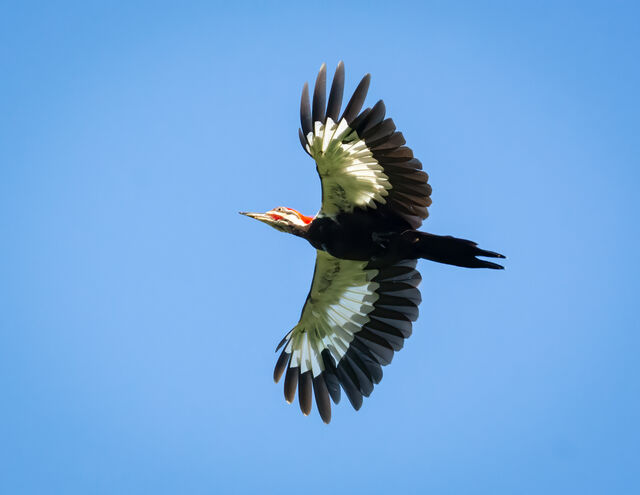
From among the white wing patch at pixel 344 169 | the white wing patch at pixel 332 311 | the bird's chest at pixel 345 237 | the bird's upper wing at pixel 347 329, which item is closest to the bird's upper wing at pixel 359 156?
the white wing patch at pixel 344 169

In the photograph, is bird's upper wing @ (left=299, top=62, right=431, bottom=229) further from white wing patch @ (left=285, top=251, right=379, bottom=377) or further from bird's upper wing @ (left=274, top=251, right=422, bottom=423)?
white wing patch @ (left=285, top=251, right=379, bottom=377)

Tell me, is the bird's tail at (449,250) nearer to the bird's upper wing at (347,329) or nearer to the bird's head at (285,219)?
the bird's upper wing at (347,329)

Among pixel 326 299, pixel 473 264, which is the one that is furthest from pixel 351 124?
pixel 326 299

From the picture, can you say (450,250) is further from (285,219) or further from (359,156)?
(285,219)

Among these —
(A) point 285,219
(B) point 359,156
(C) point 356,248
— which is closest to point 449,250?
(C) point 356,248

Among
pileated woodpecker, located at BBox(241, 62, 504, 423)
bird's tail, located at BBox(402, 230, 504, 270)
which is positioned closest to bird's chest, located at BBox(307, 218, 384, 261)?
pileated woodpecker, located at BBox(241, 62, 504, 423)

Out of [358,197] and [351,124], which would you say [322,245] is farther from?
[351,124]
